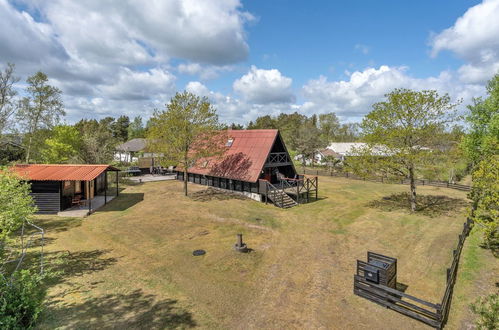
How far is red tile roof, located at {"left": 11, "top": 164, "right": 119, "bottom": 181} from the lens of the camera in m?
19.1

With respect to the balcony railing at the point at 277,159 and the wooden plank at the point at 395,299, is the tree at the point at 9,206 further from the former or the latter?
the balcony railing at the point at 277,159

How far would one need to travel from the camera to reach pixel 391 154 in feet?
69.6

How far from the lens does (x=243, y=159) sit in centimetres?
2712

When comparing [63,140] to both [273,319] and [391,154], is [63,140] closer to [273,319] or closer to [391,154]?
[273,319]

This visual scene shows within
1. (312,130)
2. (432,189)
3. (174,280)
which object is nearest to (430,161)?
(432,189)

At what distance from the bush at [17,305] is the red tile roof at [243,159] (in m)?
17.9

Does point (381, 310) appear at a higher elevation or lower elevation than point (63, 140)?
lower

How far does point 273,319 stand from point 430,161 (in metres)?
19.4

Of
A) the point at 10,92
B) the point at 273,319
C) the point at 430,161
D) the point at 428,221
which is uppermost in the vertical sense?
the point at 10,92

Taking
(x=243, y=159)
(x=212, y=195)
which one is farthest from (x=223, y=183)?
(x=243, y=159)

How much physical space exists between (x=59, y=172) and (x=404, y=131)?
92.4 ft

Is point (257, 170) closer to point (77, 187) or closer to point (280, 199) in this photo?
point (280, 199)

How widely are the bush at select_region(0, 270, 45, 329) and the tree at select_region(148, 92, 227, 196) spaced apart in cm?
1727

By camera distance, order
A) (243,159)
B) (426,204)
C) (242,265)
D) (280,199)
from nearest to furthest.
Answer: (242,265) < (280,199) < (426,204) < (243,159)
